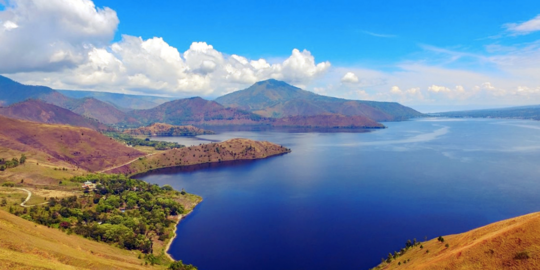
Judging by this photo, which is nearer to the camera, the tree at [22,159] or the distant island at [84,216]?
the distant island at [84,216]

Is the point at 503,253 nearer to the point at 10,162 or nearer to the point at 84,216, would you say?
the point at 84,216

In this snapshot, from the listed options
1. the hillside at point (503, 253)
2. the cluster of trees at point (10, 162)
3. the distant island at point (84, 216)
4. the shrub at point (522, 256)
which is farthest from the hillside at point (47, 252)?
the cluster of trees at point (10, 162)

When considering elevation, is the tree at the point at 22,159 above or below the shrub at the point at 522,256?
above

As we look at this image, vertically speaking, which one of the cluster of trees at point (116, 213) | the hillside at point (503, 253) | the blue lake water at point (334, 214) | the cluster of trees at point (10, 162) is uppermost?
the cluster of trees at point (10, 162)

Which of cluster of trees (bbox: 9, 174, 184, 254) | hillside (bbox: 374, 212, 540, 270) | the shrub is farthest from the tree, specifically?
the shrub

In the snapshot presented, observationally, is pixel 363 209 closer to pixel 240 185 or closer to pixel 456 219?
pixel 456 219

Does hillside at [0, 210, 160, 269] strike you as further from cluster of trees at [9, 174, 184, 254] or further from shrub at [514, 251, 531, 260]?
shrub at [514, 251, 531, 260]

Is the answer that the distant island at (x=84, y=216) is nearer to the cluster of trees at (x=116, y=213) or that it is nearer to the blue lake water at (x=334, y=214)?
the cluster of trees at (x=116, y=213)

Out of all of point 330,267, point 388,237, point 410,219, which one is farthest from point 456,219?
point 330,267
